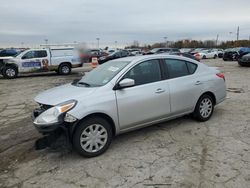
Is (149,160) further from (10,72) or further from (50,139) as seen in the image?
(10,72)

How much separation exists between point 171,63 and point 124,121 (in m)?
1.69

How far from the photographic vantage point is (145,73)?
4.68 meters

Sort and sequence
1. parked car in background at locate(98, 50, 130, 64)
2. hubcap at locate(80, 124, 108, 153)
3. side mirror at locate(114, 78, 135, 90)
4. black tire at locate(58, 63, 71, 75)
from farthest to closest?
parked car in background at locate(98, 50, 130, 64), black tire at locate(58, 63, 71, 75), side mirror at locate(114, 78, 135, 90), hubcap at locate(80, 124, 108, 153)

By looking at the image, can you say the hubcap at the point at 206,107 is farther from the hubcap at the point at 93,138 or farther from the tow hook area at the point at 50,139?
the tow hook area at the point at 50,139

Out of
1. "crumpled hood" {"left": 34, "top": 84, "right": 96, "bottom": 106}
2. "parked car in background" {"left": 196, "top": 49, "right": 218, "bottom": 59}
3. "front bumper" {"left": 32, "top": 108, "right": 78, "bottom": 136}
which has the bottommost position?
"parked car in background" {"left": 196, "top": 49, "right": 218, "bottom": 59}

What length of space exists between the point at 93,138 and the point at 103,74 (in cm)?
135

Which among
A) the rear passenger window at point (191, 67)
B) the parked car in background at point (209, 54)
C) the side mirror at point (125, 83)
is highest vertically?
the rear passenger window at point (191, 67)

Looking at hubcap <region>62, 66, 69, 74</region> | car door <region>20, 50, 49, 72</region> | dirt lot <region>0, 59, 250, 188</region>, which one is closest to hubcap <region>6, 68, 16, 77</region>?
car door <region>20, 50, 49, 72</region>

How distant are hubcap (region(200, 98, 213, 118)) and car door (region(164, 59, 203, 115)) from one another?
0.99 ft

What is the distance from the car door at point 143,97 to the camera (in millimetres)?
4238

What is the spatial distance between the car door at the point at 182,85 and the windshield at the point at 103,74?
986mm

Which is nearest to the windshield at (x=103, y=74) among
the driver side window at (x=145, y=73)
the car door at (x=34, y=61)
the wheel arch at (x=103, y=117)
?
the driver side window at (x=145, y=73)

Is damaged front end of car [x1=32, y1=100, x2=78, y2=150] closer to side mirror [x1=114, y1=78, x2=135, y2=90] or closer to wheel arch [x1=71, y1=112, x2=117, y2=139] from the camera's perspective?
wheel arch [x1=71, y1=112, x2=117, y2=139]

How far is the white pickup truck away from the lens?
53.0 feet
